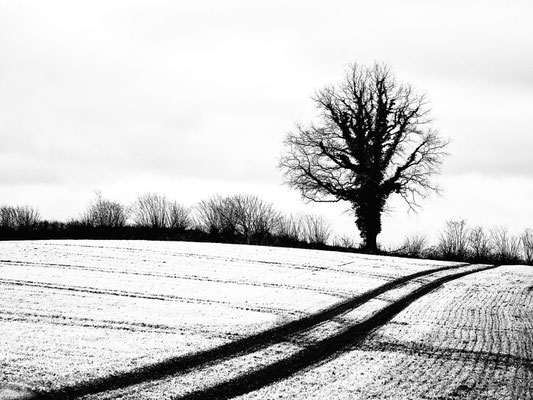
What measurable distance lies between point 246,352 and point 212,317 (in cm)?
398

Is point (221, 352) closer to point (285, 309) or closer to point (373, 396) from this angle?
point (373, 396)

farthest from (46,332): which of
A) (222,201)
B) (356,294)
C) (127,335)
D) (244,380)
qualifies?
(222,201)

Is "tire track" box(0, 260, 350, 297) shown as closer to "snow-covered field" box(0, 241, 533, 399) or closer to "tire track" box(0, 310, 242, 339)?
"snow-covered field" box(0, 241, 533, 399)

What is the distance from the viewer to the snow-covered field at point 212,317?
989 centimetres

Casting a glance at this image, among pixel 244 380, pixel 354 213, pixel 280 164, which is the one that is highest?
pixel 280 164

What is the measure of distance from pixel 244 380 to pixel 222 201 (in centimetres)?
6040

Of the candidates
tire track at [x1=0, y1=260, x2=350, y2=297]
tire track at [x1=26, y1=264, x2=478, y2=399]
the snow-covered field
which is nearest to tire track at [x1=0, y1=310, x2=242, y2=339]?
the snow-covered field

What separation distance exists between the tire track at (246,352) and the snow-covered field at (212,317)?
7 cm

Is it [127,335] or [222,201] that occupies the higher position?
[222,201]

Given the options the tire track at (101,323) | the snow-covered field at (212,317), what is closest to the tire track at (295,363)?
the snow-covered field at (212,317)

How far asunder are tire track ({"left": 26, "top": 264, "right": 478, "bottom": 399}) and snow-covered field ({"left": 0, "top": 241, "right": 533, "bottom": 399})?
0.23ft

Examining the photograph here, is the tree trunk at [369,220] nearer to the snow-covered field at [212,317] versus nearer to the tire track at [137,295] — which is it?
the snow-covered field at [212,317]

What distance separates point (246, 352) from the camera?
456 inches

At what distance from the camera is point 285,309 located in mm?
16750
